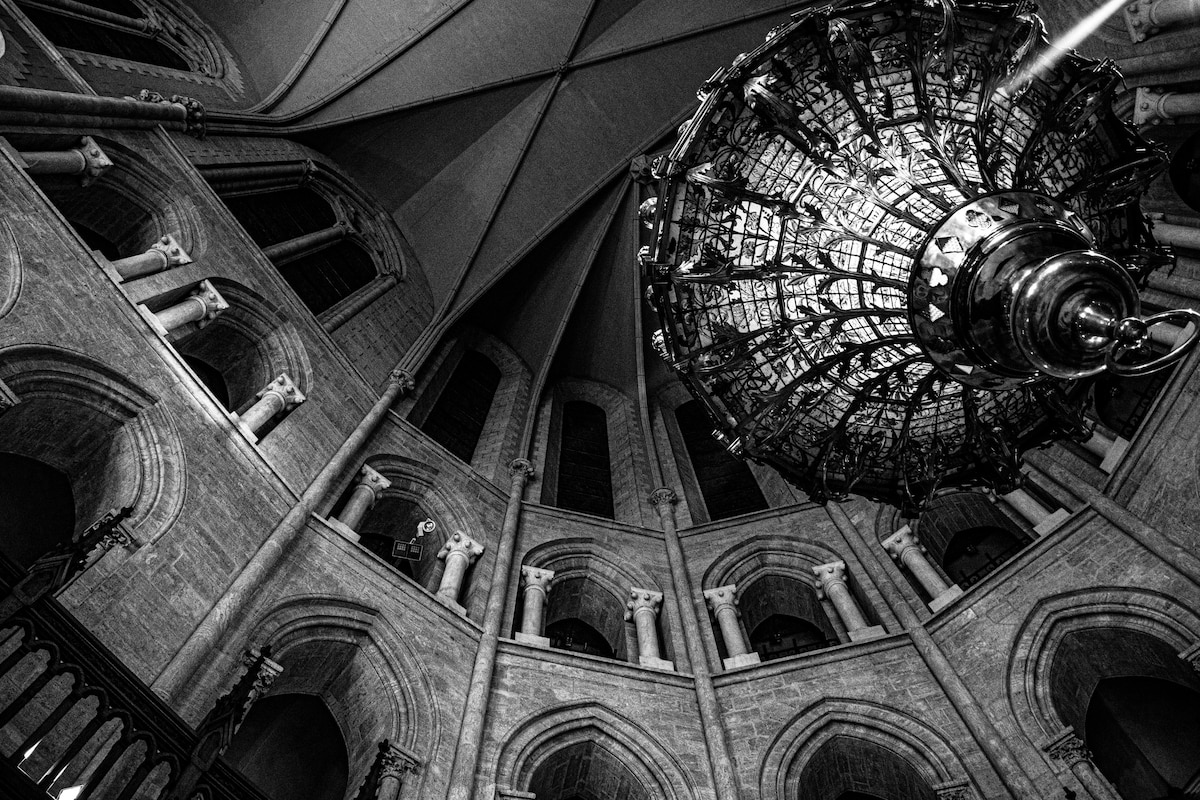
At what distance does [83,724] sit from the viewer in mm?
4867

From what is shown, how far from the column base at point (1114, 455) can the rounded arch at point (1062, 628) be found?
119 centimetres

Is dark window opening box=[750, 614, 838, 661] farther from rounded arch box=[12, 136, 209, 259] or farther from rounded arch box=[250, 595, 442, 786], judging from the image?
rounded arch box=[12, 136, 209, 259]

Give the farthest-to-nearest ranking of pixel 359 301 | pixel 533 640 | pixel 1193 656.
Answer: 1. pixel 359 301
2. pixel 533 640
3. pixel 1193 656

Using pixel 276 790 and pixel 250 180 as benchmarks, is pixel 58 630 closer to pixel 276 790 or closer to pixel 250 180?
pixel 276 790

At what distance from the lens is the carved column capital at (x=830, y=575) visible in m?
9.24

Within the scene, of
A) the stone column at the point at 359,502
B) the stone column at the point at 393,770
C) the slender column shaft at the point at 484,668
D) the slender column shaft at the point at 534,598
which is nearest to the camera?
the stone column at the point at 393,770

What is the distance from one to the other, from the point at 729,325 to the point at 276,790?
5.45 m

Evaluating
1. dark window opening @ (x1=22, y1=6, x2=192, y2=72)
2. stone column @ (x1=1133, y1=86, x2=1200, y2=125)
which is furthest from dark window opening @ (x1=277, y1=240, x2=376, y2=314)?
stone column @ (x1=1133, y1=86, x2=1200, y2=125)

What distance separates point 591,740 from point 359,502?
339 centimetres

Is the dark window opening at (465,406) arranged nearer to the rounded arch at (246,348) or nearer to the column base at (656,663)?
the rounded arch at (246,348)

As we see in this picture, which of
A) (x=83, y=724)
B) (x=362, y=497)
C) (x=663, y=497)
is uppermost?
(x=663, y=497)

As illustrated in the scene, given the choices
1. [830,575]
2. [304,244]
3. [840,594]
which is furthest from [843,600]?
[304,244]

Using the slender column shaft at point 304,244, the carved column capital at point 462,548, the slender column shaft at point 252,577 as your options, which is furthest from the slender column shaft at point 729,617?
the slender column shaft at point 304,244

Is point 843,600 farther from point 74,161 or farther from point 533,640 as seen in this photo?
point 74,161
